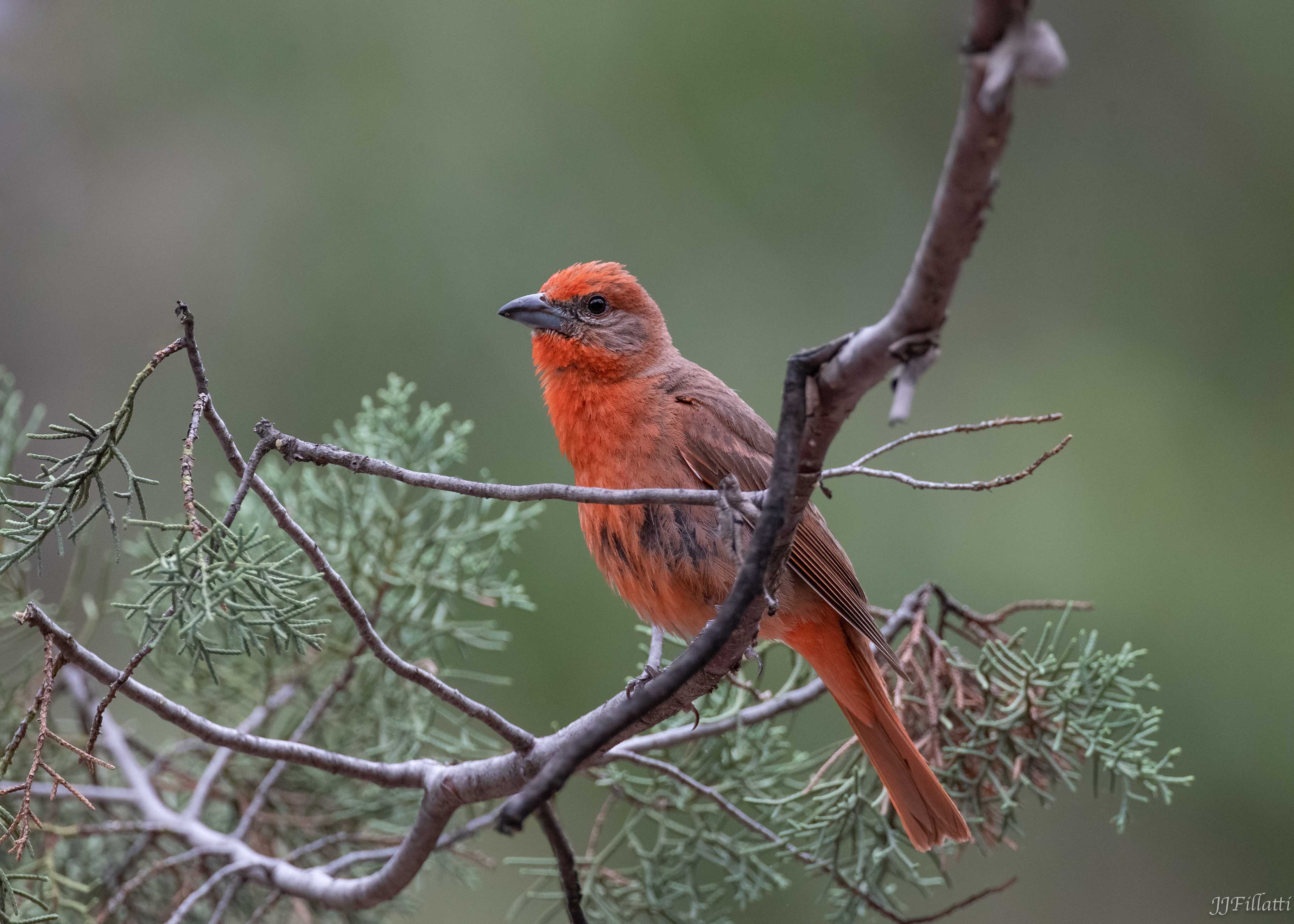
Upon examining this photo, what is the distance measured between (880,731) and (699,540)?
0.72 metres

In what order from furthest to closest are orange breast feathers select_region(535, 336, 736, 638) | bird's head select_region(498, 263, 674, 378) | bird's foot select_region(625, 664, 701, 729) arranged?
bird's head select_region(498, 263, 674, 378), orange breast feathers select_region(535, 336, 736, 638), bird's foot select_region(625, 664, 701, 729)

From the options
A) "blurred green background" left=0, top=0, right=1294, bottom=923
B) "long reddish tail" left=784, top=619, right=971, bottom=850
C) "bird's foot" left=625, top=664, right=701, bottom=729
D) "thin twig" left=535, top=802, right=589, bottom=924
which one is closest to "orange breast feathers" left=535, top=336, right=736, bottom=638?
"bird's foot" left=625, top=664, right=701, bottom=729

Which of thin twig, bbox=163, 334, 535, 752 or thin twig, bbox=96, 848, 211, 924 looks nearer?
thin twig, bbox=163, 334, 535, 752

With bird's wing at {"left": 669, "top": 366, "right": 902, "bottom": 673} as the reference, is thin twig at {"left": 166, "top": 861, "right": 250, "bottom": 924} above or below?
below

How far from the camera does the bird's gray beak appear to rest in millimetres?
3240

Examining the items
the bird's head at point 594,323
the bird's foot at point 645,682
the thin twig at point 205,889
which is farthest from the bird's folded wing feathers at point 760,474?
the thin twig at point 205,889

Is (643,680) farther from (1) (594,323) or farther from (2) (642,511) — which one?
(1) (594,323)

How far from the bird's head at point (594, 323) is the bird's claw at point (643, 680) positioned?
0.89 meters

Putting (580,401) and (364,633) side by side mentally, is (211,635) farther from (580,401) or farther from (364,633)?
(364,633)

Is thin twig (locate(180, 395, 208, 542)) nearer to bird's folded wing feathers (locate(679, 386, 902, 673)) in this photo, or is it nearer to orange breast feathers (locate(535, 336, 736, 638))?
orange breast feathers (locate(535, 336, 736, 638))

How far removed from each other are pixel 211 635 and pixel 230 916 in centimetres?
93

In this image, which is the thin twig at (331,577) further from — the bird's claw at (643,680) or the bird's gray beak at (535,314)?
the bird's gray beak at (535,314)

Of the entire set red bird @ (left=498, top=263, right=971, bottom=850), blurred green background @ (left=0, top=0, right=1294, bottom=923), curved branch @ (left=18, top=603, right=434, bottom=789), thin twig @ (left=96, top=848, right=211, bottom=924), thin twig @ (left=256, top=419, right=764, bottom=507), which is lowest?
thin twig @ (left=96, top=848, right=211, bottom=924)

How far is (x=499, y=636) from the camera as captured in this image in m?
3.32
